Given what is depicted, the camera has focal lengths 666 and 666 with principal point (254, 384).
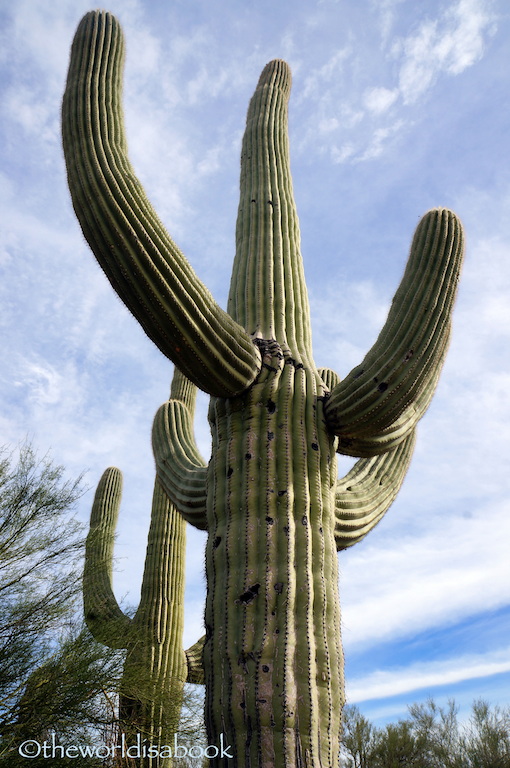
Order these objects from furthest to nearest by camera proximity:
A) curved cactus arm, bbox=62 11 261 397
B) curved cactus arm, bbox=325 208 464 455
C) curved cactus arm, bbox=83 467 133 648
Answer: curved cactus arm, bbox=83 467 133 648, curved cactus arm, bbox=325 208 464 455, curved cactus arm, bbox=62 11 261 397

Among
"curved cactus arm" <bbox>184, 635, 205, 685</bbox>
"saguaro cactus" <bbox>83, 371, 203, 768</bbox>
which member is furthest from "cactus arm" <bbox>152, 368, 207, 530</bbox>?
"curved cactus arm" <bbox>184, 635, 205, 685</bbox>

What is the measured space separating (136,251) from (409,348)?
4.86ft

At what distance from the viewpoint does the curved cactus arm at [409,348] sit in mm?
3492

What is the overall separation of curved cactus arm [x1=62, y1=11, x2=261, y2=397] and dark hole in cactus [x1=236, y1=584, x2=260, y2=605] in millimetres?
1060

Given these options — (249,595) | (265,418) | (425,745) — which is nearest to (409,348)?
(265,418)

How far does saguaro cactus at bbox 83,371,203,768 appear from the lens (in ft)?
22.0

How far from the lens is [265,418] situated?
3.53 metres

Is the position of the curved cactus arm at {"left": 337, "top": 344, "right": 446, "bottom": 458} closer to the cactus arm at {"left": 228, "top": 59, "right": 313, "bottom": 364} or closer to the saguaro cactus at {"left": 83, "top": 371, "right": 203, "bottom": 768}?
the cactus arm at {"left": 228, "top": 59, "right": 313, "bottom": 364}

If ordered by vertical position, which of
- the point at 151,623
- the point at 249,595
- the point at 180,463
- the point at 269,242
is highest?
the point at 269,242

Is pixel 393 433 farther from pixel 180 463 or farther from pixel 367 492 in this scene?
pixel 180 463

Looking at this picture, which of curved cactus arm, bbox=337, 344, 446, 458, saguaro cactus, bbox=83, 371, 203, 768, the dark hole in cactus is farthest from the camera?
saguaro cactus, bbox=83, 371, 203, 768

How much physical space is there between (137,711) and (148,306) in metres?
5.20

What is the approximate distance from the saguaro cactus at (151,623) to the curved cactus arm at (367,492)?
8.99 ft

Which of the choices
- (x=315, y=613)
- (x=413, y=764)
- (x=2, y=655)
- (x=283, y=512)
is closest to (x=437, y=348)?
(x=283, y=512)
